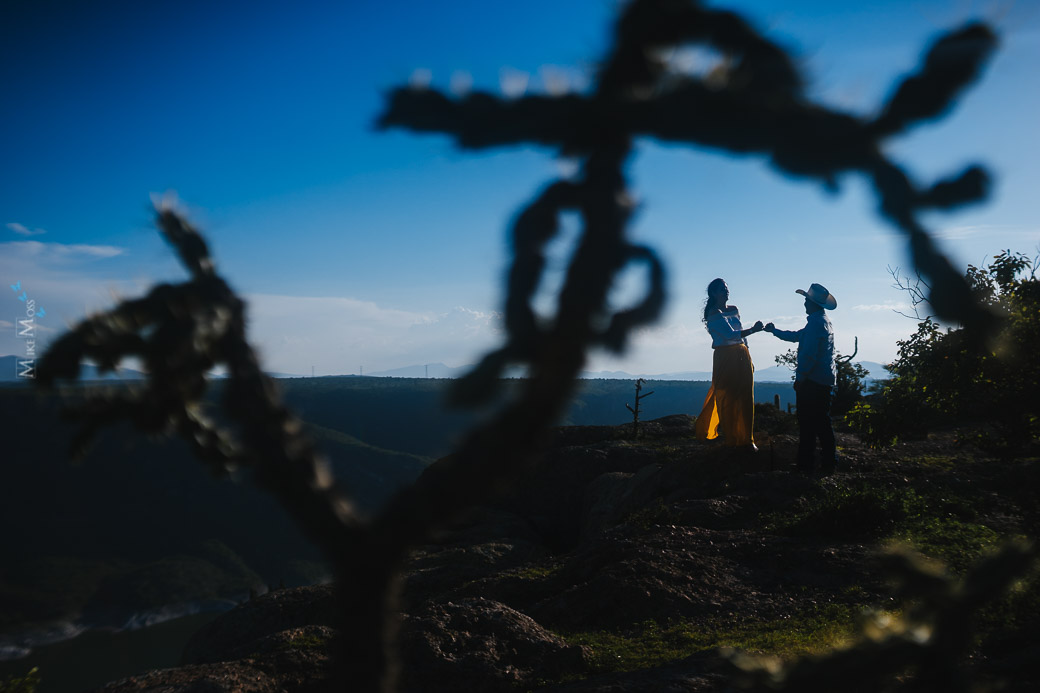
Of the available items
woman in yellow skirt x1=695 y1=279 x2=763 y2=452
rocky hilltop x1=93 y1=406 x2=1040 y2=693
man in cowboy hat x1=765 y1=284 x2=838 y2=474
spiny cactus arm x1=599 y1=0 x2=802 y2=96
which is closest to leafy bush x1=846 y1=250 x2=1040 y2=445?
rocky hilltop x1=93 y1=406 x2=1040 y2=693

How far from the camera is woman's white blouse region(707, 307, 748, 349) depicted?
419 inches

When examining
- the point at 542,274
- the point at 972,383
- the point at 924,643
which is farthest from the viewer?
the point at 972,383

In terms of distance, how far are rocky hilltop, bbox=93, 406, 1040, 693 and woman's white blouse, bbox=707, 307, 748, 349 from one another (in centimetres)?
213

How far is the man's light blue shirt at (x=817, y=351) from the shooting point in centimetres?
970

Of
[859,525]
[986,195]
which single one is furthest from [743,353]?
[986,195]

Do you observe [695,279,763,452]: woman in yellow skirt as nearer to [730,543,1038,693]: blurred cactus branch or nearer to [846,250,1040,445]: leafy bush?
[846,250,1040,445]: leafy bush

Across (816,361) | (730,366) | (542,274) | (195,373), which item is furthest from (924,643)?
(730,366)

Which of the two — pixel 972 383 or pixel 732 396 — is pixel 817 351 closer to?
pixel 732 396

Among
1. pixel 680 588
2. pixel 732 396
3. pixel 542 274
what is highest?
pixel 542 274

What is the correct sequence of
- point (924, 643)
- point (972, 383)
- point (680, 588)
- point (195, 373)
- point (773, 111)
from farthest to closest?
point (680, 588)
point (972, 383)
point (195, 373)
point (773, 111)
point (924, 643)

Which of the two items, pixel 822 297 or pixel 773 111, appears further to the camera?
pixel 822 297

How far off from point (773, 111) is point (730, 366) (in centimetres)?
967

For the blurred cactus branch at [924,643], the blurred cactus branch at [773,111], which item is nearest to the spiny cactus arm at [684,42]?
the blurred cactus branch at [773,111]

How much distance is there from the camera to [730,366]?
10.6m
